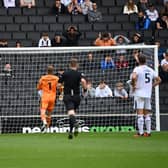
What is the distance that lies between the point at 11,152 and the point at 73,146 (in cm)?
185

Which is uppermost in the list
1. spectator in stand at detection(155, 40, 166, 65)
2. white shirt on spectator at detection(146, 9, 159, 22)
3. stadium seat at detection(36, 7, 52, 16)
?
stadium seat at detection(36, 7, 52, 16)

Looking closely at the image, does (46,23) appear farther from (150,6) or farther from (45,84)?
(45,84)

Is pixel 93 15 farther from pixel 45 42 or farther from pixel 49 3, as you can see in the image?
pixel 45 42

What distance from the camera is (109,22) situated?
2973 centimetres

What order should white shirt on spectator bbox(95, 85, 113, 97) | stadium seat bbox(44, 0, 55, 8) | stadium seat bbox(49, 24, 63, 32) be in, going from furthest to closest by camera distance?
stadium seat bbox(44, 0, 55, 8) < stadium seat bbox(49, 24, 63, 32) < white shirt on spectator bbox(95, 85, 113, 97)

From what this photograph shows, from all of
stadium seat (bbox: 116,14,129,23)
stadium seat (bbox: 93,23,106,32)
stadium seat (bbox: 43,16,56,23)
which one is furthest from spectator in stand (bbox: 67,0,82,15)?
stadium seat (bbox: 116,14,129,23)

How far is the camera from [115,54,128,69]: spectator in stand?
81.4 ft

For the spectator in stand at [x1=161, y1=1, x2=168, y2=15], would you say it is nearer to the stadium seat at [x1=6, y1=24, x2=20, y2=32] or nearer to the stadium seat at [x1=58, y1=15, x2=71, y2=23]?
the stadium seat at [x1=58, y1=15, x2=71, y2=23]

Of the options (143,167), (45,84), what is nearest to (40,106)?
(45,84)

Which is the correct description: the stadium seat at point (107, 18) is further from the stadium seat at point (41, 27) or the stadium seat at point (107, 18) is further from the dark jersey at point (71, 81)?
the dark jersey at point (71, 81)

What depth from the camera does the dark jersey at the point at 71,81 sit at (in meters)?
19.5

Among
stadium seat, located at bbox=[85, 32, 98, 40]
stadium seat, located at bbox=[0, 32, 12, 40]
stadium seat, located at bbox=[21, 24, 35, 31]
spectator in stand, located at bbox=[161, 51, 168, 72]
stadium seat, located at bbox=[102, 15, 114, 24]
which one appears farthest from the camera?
stadium seat, located at bbox=[102, 15, 114, 24]

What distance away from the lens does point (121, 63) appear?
81.4 feet

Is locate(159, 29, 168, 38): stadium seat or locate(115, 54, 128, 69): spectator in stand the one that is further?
locate(159, 29, 168, 38): stadium seat
